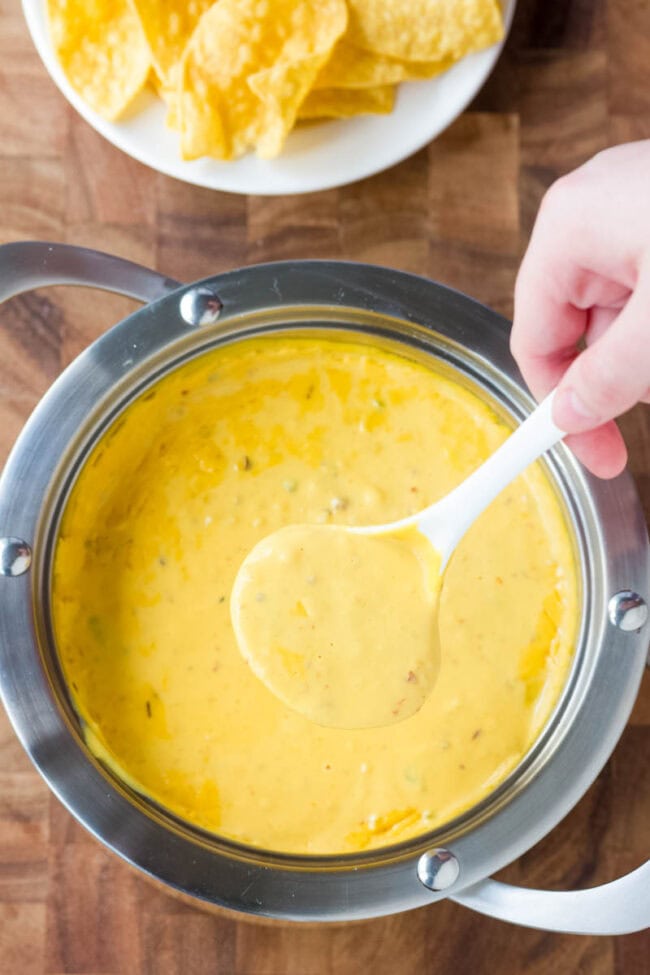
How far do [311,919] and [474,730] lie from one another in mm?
282

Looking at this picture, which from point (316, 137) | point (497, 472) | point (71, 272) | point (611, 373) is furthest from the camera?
point (316, 137)

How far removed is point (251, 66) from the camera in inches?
52.0

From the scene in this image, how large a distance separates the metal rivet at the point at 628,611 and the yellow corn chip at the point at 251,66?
65 centimetres

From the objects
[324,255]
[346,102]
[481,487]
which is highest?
[346,102]

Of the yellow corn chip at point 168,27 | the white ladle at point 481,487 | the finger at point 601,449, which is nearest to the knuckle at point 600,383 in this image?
the white ladle at point 481,487

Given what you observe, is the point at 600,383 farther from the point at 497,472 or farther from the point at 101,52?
the point at 101,52

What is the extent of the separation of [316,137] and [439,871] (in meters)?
0.86

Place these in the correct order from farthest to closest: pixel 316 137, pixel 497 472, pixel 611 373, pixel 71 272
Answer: pixel 316 137 < pixel 71 272 < pixel 497 472 < pixel 611 373

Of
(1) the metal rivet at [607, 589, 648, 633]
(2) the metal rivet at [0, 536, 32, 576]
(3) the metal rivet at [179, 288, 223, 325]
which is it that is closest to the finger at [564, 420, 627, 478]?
(1) the metal rivet at [607, 589, 648, 633]

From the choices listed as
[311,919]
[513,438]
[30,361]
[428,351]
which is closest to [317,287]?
[428,351]

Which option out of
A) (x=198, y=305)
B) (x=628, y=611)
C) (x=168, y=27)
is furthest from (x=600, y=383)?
(x=168, y=27)

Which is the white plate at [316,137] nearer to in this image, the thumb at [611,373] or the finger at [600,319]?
the finger at [600,319]

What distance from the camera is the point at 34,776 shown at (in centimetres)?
136

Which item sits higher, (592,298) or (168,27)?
(168,27)
